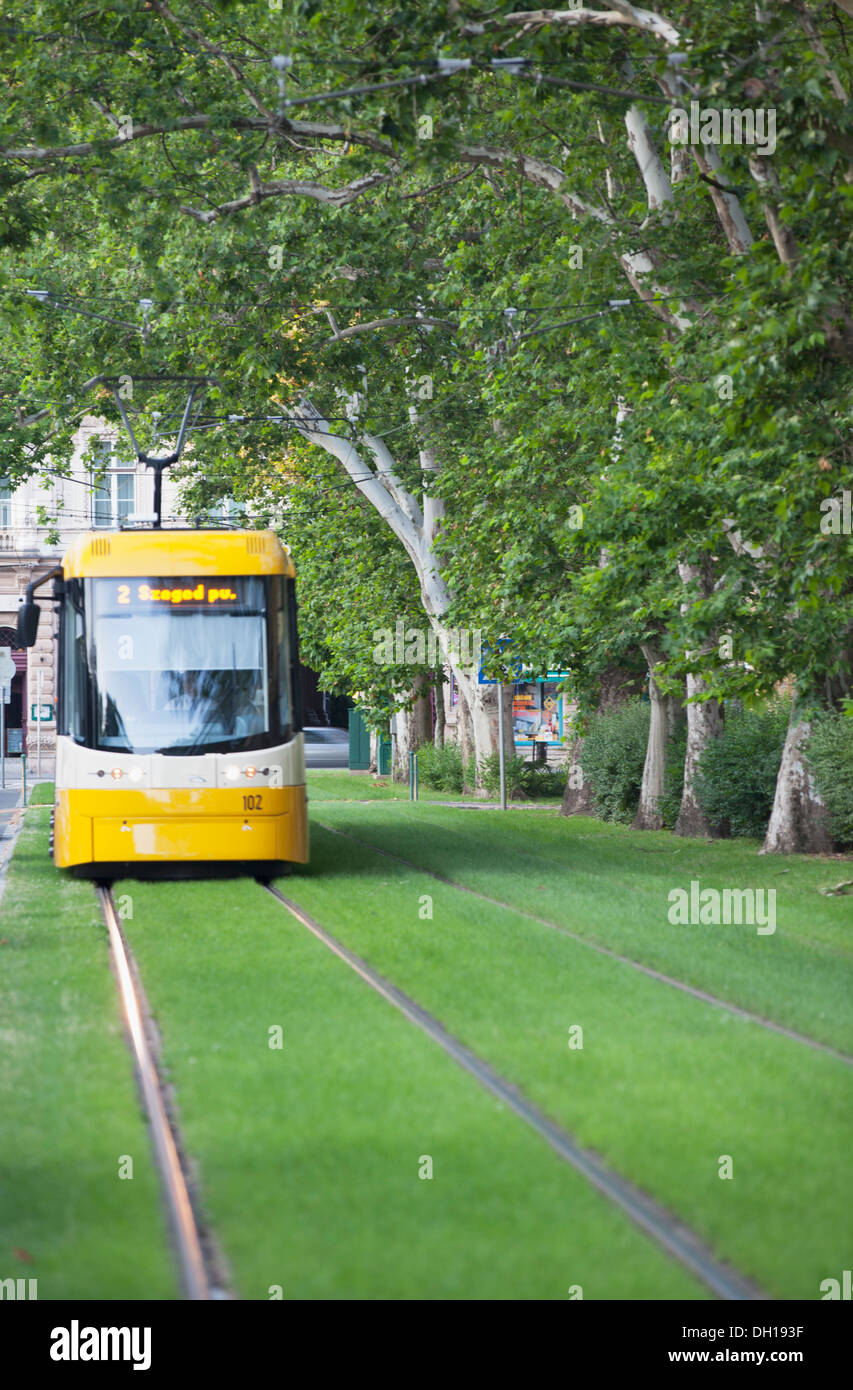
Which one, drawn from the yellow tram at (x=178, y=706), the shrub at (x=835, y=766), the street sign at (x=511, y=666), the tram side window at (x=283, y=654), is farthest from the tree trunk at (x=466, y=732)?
the yellow tram at (x=178, y=706)

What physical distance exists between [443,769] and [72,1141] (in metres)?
32.7

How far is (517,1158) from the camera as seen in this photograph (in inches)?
247

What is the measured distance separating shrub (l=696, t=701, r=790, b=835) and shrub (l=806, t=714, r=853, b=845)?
232 centimetres

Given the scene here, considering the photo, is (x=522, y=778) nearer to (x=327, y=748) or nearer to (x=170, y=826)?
(x=170, y=826)

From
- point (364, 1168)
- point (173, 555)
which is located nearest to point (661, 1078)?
point (364, 1168)

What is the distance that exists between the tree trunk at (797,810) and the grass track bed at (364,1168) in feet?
37.3

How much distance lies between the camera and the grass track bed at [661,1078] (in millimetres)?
5578

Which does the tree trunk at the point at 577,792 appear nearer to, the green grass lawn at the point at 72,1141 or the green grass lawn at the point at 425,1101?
the green grass lawn at the point at 425,1101

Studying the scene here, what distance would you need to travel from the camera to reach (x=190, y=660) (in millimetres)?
16250

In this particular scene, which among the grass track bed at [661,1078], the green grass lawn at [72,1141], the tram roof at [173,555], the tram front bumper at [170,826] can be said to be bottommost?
the grass track bed at [661,1078]

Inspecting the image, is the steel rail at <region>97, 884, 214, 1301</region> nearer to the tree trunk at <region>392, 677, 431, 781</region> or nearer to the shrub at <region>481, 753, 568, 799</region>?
the shrub at <region>481, 753, 568, 799</region>

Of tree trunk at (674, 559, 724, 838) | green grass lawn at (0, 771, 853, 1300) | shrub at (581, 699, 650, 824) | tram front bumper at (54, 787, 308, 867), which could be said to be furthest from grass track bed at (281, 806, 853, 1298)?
shrub at (581, 699, 650, 824)
